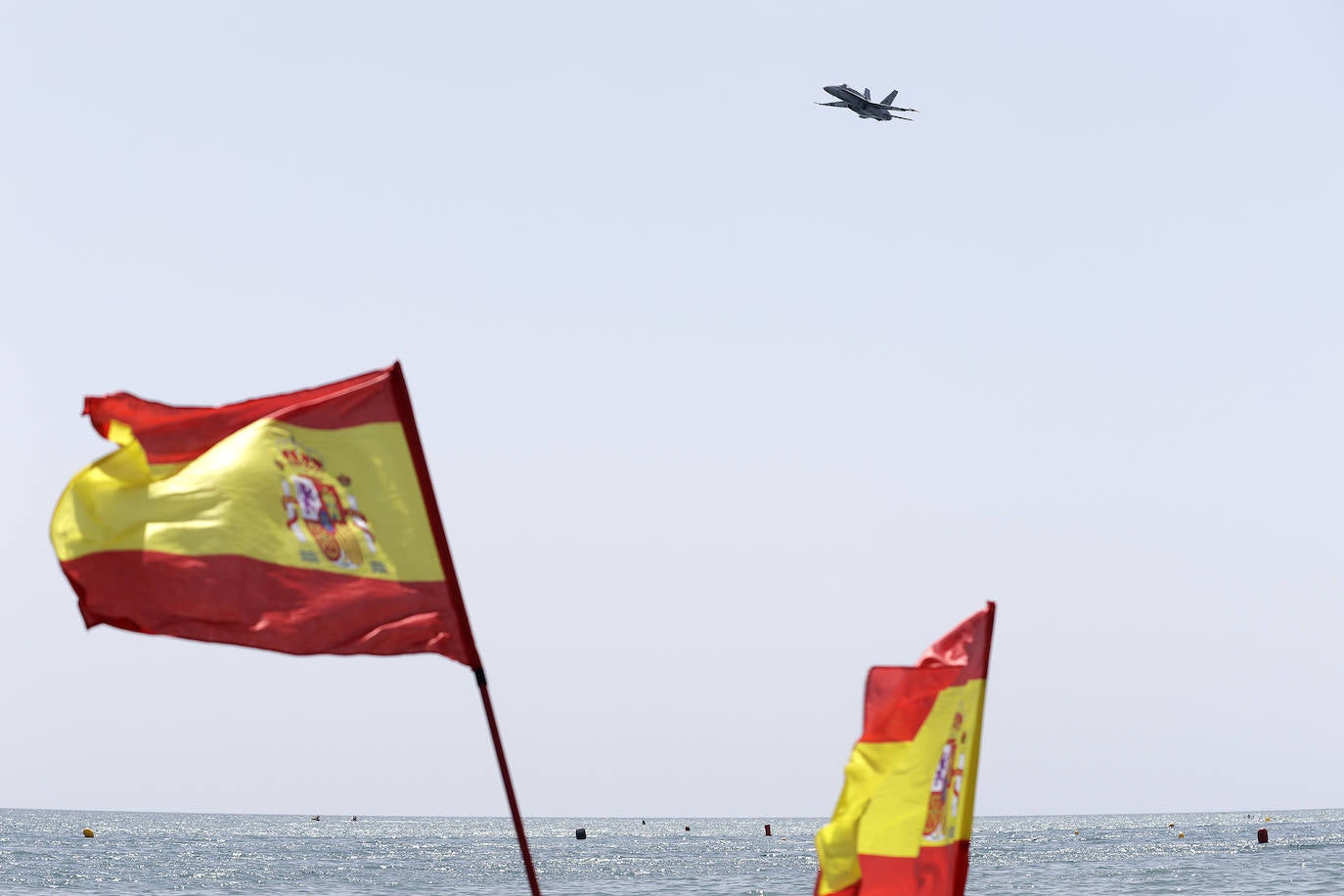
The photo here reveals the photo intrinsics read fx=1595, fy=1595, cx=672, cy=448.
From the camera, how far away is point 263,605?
35.4 feet

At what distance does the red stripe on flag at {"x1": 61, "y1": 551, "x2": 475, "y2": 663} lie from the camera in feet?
34.9

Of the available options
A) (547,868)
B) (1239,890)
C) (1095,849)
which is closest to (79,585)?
(1239,890)

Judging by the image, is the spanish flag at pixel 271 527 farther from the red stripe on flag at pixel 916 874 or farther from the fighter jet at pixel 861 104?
the fighter jet at pixel 861 104

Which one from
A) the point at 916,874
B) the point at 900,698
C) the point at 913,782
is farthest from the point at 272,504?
the point at 916,874

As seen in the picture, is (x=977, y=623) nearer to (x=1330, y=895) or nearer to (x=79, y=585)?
(x=79, y=585)

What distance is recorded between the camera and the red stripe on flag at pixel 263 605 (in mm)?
10641

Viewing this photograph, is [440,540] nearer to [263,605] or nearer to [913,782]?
[263,605]

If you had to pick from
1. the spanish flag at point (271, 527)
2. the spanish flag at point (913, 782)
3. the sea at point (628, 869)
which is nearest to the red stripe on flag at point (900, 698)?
the spanish flag at point (913, 782)

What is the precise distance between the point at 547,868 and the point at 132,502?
83.0 m

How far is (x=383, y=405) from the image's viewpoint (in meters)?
11.1

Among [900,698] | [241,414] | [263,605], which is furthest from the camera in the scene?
[900,698]

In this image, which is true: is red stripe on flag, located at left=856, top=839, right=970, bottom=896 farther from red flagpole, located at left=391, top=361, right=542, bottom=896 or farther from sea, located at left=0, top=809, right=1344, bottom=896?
sea, located at left=0, top=809, right=1344, bottom=896

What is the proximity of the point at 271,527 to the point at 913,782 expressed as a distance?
19.6ft

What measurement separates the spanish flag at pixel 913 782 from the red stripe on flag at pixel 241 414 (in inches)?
205
